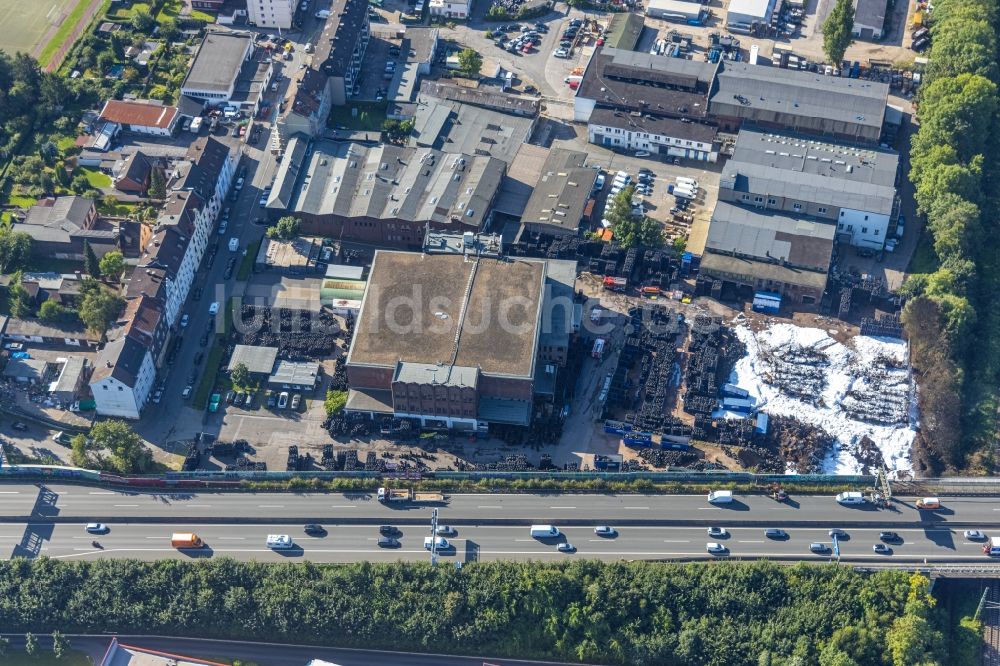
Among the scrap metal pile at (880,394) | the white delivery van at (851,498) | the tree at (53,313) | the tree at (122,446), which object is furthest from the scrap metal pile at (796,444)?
the tree at (53,313)

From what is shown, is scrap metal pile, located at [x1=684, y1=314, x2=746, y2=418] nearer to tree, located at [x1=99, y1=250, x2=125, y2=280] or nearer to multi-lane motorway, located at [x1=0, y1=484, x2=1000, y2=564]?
multi-lane motorway, located at [x1=0, y1=484, x2=1000, y2=564]

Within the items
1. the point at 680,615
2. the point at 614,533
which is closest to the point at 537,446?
the point at 614,533

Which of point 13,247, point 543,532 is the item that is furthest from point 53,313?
point 543,532

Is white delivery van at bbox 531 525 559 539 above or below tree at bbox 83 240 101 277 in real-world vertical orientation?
below

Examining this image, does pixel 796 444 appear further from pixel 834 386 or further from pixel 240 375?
pixel 240 375

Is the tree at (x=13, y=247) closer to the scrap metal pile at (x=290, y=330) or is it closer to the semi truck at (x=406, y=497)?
the scrap metal pile at (x=290, y=330)

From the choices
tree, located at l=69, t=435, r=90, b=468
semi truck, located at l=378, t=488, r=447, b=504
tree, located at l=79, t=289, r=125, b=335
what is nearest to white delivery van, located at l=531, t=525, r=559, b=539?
semi truck, located at l=378, t=488, r=447, b=504

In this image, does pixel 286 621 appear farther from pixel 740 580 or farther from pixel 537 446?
pixel 740 580
